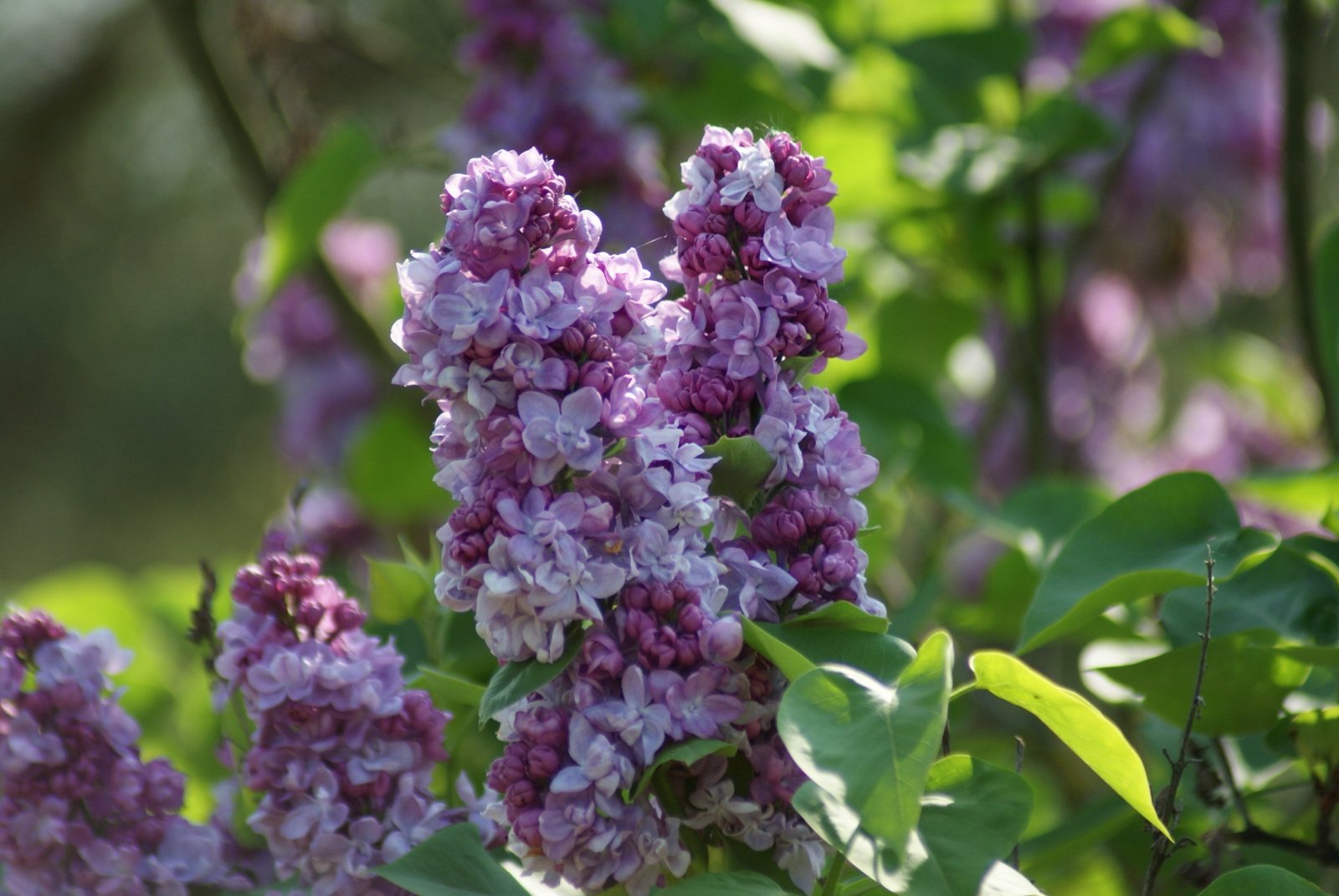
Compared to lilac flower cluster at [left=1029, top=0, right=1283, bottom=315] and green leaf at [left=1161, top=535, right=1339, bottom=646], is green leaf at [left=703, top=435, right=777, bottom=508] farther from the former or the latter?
lilac flower cluster at [left=1029, top=0, right=1283, bottom=315]

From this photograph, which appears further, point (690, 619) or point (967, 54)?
point (967, 54)

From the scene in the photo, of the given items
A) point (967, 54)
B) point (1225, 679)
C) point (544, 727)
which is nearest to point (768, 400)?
point (544, 727)

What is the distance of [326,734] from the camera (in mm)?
492

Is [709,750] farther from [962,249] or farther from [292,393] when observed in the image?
[292,393]

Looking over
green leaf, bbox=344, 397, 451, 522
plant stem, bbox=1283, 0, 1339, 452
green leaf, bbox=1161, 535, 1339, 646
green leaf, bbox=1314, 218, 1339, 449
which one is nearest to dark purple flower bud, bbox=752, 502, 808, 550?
green leaf, bbox=1161, 535, 1339, 646

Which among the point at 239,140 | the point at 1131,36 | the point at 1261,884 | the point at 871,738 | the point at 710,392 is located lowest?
the point at 1261,884

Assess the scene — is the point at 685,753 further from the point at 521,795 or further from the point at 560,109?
the point at 560,109

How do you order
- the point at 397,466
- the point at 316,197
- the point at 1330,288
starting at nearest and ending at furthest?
1. the point at 1330,288
2. the point at 316,197
3. the point at 397,466

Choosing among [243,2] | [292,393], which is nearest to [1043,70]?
[243,2]

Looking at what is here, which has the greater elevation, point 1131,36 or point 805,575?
point 1131,36

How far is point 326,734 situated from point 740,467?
0.18 metres

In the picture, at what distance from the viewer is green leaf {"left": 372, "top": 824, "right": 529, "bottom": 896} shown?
43 cm

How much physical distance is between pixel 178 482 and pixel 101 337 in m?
0.42

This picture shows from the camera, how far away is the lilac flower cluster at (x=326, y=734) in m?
0.48
